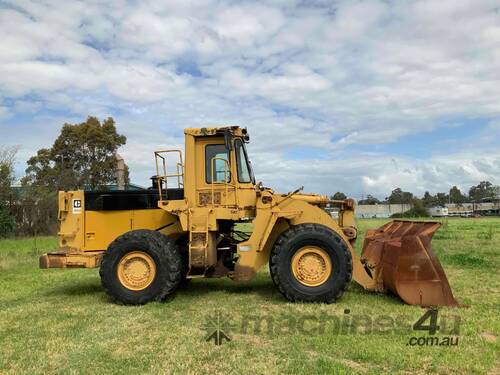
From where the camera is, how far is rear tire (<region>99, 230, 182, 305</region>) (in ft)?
27.6

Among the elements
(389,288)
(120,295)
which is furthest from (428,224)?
(120,295)

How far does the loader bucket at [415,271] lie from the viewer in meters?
7.74

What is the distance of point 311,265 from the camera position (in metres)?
8.29

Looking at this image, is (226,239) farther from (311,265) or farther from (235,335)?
(235,335)

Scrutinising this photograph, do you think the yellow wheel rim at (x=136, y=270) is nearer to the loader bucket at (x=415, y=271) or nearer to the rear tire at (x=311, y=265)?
the rear tire at (x=311, y=265)

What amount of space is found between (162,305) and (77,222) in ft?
7.91

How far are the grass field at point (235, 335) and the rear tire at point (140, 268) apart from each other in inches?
9.9

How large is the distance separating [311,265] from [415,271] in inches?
64.5

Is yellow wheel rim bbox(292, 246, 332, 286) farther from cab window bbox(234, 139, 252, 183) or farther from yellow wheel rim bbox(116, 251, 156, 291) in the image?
yellow wheel rim bbox(116, 251, 156, 291)

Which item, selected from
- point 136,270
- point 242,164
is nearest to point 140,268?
point 136,270

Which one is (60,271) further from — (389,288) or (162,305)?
(389,288)

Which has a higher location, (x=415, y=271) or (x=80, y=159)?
(x=80, y=159)

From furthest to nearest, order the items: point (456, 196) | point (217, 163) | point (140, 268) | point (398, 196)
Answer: point (456, 196) → point (398, 196) → point (217, 163) → point (140, 268)

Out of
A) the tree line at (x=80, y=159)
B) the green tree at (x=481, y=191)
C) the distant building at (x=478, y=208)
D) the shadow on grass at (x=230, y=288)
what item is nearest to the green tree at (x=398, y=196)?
the distant building at (x=478, y=208)
